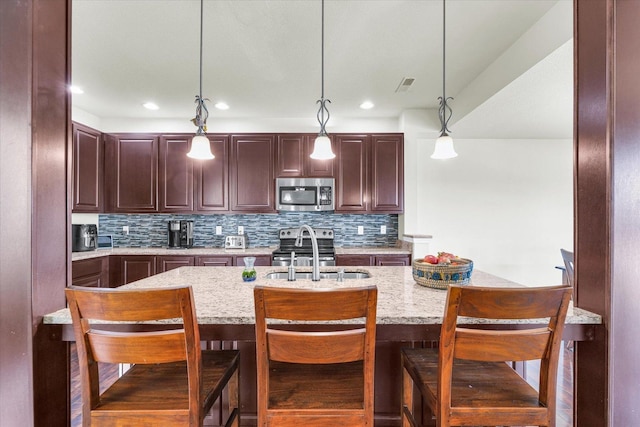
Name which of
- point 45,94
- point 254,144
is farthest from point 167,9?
point 254,144

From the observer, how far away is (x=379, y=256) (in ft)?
11.9

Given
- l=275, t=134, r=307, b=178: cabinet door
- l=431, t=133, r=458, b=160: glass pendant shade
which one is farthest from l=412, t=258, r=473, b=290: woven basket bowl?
l=275, t=134, r=307, b=178: cabinet door

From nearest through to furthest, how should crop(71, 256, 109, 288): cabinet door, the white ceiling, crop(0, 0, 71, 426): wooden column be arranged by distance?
crop(0, 0, 71, 426): wooden column, the white ceiling, crop(71, 256, 109, 288): cabinet door

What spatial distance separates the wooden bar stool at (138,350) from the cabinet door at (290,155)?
3033 mm

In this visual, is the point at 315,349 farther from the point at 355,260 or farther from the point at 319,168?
the point at 319,168

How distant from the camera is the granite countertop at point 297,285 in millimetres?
1143

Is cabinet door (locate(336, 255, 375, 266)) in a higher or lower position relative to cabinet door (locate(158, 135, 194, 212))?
lower

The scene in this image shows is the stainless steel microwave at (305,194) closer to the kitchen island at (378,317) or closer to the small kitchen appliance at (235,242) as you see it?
the small kitchen appliance at (235,242)

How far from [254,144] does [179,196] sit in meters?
1.15

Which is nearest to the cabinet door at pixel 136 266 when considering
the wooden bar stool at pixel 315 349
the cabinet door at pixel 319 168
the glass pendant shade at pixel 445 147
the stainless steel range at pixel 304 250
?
the stainless steel range at pixel 304 250

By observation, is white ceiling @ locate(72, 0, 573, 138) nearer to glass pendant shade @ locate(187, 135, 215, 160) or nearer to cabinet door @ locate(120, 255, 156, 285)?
glass pendant shade @ locate(187, 135, 215, 160)

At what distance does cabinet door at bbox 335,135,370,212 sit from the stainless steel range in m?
0.44

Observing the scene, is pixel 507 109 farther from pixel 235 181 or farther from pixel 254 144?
pixel 235 181

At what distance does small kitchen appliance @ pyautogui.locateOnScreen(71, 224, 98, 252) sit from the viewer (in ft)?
11.1
